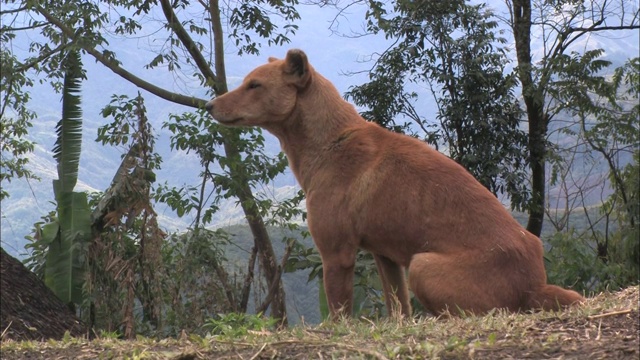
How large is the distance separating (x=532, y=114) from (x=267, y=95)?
7.86 m

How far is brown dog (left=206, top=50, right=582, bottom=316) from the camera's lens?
5.73m

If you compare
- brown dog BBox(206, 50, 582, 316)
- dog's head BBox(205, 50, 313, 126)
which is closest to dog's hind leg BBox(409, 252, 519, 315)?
brown dog BBox(206, 50, 582, 316)

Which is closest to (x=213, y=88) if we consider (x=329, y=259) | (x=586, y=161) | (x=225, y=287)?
(x=225, y=287)

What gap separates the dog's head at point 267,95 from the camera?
21.6ft

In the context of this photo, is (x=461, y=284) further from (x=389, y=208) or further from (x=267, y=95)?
(x=267, y=95)

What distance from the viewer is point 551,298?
5684mm

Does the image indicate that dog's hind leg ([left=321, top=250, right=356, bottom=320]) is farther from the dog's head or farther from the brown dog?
the dog's head

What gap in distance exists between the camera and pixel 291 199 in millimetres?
11562

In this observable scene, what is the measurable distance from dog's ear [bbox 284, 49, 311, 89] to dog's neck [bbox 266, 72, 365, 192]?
0.22 ft

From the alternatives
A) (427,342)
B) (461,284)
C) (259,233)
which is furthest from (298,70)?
(259,233)

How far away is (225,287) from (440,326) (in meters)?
6.32

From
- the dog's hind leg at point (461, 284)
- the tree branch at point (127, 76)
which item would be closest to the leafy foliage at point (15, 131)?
the tree branch at point (127, 76)

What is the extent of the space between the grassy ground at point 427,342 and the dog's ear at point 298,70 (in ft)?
7.40

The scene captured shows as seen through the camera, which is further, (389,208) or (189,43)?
(189,43)
